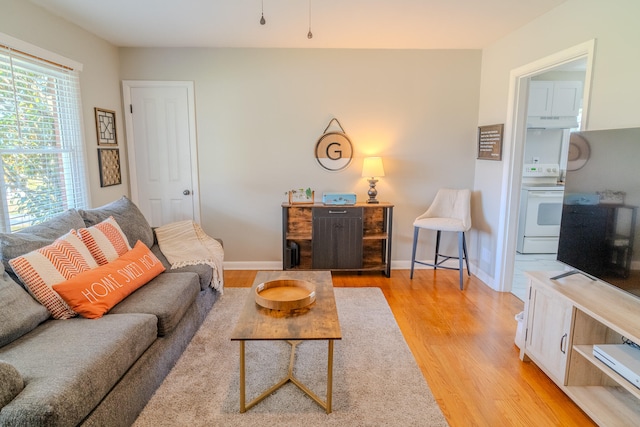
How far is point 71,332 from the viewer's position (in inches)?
73.4

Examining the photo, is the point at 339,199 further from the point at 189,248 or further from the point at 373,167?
the point at 189,248

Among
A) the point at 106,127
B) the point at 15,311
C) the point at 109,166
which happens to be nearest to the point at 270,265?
the point at 109,166

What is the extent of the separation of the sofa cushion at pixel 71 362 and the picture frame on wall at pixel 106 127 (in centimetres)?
224

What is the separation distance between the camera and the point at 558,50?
283 cm

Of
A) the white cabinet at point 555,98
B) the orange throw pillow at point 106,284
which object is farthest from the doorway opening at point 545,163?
the orange throw pillow at point 106,284

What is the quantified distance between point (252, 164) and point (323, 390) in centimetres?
273

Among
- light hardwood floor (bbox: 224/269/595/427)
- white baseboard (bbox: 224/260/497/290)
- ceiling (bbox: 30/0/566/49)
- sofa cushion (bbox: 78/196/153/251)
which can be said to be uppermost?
ceiling (bbox: 30/0/566/49)

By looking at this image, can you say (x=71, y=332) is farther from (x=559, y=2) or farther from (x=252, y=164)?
(x=559, y=2)

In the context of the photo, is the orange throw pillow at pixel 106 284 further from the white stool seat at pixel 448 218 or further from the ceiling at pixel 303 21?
the white stool seat at pixel 448 218

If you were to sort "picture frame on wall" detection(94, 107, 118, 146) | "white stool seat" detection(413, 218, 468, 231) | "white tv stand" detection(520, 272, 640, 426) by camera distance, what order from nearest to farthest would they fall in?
1. "white tv stand" detection(520, 272, 640, 426)
2. "picture frame on wall" detection(94, 107, 118, 146)
3. "white stool seat" detection(413, 218, 468, 231)

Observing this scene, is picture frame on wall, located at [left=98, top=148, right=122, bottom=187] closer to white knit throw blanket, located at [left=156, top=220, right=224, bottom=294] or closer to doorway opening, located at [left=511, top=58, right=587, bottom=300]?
white knit throw blanket, located at [left=156, top=220, right=224, bottom=294]

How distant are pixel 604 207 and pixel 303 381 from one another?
6.52 feet

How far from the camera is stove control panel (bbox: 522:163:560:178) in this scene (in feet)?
16.5

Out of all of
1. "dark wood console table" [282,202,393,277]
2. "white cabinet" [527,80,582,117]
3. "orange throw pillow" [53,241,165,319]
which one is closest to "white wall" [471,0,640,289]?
"white cabinet" [527,80,582,117]
